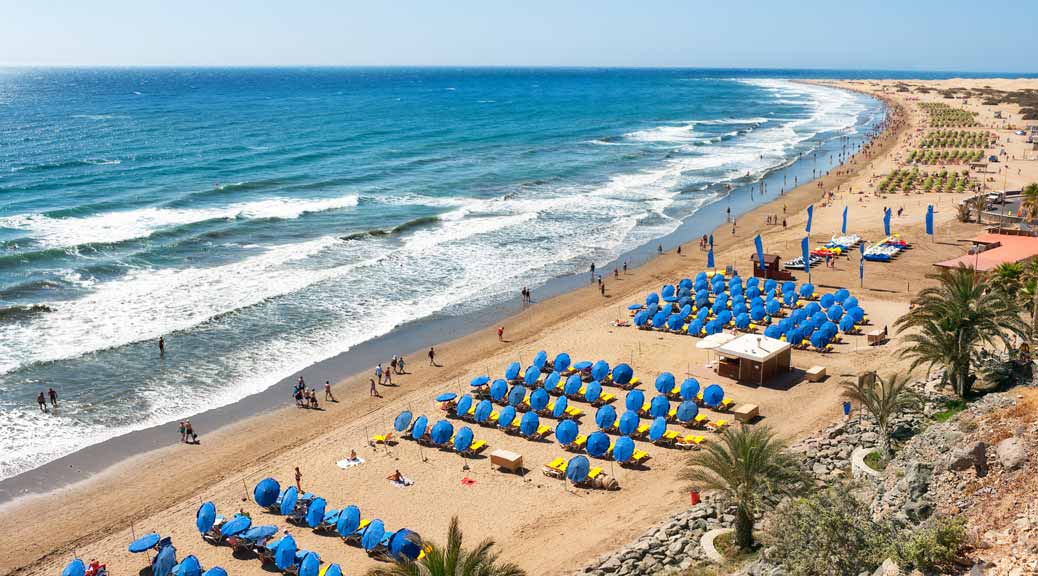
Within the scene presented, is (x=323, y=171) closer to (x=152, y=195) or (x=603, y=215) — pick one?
(x=152, y=195)

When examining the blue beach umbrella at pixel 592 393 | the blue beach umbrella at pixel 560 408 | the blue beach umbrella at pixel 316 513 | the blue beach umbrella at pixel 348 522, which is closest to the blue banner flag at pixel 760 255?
the blue beach umbrella at pixel 592 393

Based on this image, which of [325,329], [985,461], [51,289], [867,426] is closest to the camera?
[985,461]

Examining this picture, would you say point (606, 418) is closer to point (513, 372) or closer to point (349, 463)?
point (513, 372)

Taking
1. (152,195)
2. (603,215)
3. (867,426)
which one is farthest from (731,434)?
(152,195)

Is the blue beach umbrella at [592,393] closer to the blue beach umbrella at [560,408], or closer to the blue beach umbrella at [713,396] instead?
the blue beach umbrella at [560,408]

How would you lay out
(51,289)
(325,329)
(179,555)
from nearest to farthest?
(179,555) < (325,329) < (51,289)

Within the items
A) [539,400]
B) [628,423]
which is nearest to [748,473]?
[628,423]
